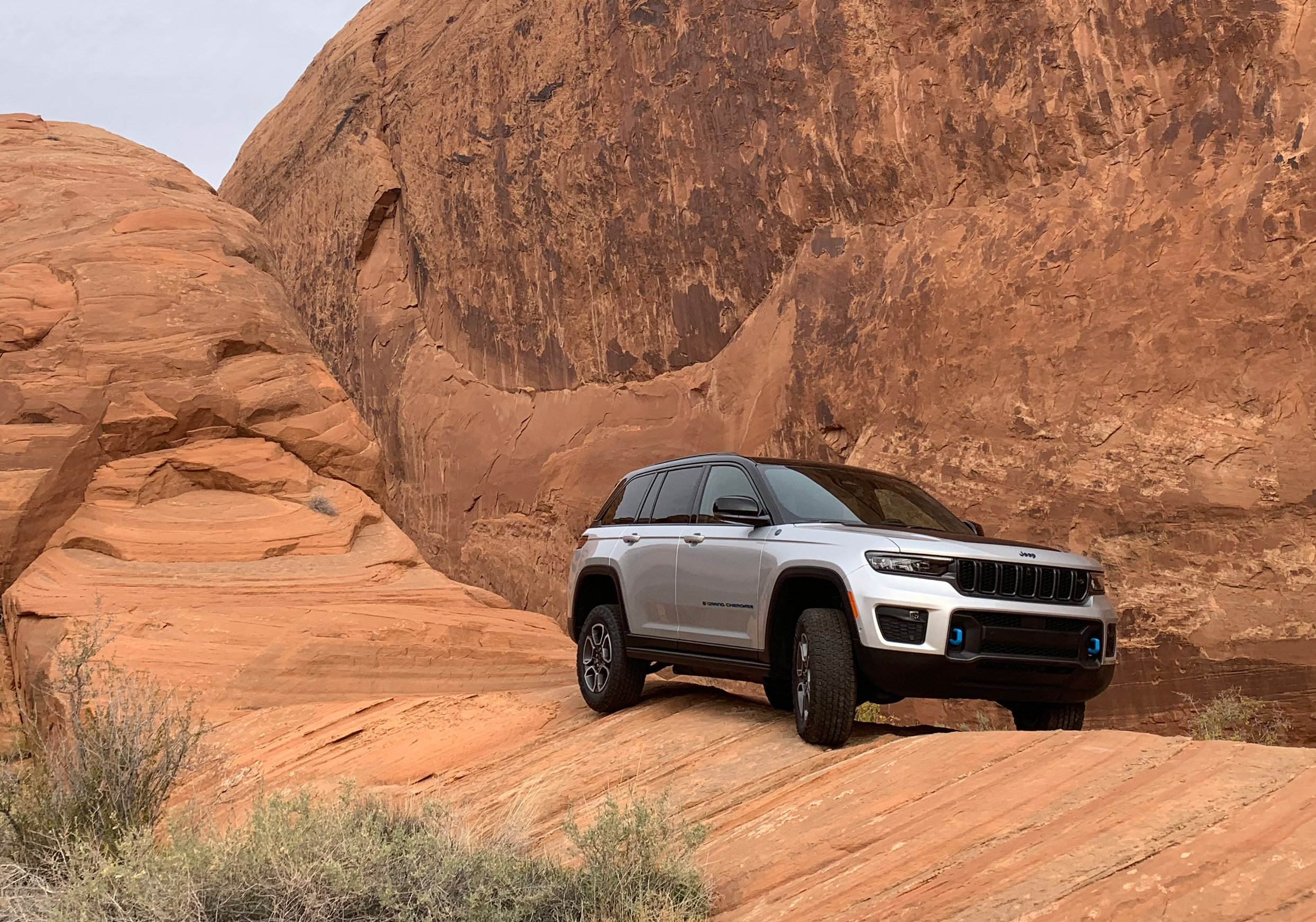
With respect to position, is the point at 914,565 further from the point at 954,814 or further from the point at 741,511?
the point at 954,814

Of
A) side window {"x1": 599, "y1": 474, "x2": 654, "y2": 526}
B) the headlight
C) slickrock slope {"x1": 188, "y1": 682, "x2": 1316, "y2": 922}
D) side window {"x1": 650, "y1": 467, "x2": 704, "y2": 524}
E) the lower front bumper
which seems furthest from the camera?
side window {"x1": 599, "y1": 474, "x2": 654, "y2": 526}

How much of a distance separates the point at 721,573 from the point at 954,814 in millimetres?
2989

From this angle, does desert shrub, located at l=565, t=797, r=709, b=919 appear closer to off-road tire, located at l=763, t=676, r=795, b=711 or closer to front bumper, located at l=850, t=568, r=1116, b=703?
front bumper, located at l=850, t=568, r=1116, b=703

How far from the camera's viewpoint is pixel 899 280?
14836 mm

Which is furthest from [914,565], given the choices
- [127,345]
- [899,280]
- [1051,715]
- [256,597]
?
[127,345]

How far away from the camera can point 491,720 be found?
11.2m

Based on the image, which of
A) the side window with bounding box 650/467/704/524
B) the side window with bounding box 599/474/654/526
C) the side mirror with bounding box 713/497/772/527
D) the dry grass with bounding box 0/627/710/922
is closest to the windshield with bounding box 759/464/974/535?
the side mirror with bounding box 713/497/772/527

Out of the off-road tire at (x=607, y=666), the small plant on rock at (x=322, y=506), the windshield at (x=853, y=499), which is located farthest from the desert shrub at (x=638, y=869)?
the small plant on rock at (x=322, y=506)

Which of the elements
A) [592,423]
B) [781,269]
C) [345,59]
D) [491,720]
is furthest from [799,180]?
[345,59]

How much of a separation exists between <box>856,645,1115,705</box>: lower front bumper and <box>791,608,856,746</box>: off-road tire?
0.13m

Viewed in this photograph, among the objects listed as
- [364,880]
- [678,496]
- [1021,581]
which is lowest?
[364,880]

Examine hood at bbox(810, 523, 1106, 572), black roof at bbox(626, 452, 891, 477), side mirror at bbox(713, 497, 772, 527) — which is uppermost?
black roof at bbox(626, 452, 891, 477)

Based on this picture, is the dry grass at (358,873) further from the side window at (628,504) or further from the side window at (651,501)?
the side window at (628,504)

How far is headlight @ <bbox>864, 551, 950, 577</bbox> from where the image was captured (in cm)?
702
